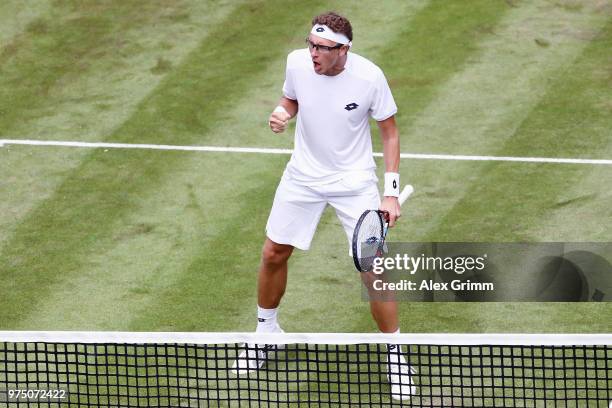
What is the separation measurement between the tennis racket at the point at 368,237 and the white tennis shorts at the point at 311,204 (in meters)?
0.24

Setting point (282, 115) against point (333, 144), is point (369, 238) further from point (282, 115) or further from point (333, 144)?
point (282, 115)

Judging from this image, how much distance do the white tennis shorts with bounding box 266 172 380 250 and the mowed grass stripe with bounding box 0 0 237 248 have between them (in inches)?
148

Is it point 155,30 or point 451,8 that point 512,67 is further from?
point 155,30

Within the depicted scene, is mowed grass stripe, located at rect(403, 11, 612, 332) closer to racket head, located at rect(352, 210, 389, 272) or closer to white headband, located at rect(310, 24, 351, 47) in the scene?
racket head, located at rect(352, 210, 389, 272)

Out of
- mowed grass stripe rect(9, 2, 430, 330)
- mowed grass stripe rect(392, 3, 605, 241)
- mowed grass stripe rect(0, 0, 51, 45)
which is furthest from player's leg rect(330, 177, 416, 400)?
mowed grass stripe rect(0, 0, 51, 45)

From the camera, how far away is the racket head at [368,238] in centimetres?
1084

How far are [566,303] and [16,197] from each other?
18.7 feet

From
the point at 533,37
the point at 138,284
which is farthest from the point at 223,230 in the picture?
the point at 533,37

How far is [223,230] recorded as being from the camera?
1397 cm

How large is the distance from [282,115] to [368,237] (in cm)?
115

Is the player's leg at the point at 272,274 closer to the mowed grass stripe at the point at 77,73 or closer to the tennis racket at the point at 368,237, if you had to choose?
the tennis racket at the point at 368,237

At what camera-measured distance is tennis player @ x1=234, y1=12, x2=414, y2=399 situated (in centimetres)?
1098

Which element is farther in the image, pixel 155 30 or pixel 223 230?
pixel 155 30

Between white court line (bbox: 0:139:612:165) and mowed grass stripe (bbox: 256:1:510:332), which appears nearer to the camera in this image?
mowed grass stripe (bbox: 256:1:510:332)
